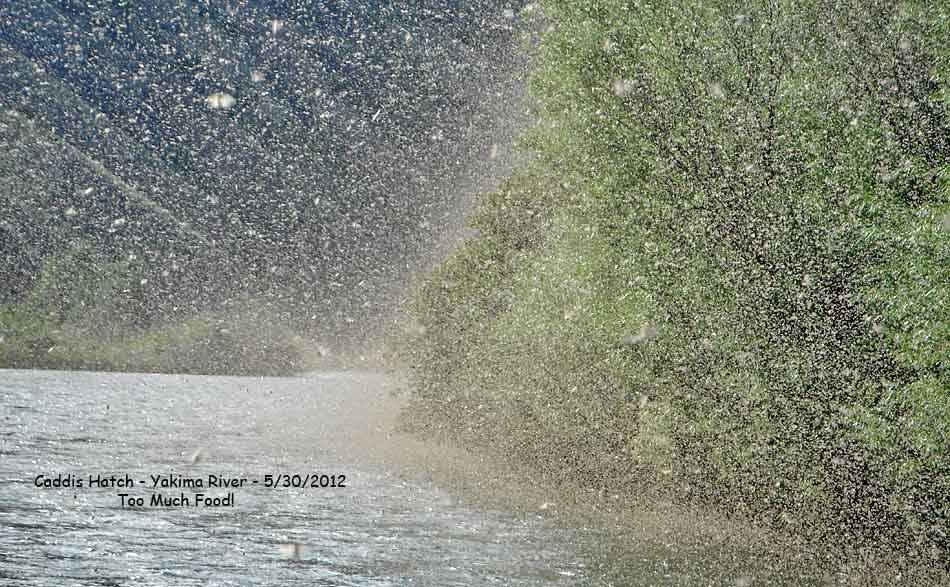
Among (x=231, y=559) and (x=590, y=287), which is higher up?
(x=590, y=287)

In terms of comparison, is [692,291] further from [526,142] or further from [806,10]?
[526,142]

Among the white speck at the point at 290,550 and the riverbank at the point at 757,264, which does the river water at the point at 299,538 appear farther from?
the riverbank at the point at 757,264

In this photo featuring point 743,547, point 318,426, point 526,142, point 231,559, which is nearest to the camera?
point 231,559

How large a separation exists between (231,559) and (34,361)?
7168 inches

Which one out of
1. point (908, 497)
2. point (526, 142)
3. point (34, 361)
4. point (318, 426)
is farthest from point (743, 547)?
point (34, 361)

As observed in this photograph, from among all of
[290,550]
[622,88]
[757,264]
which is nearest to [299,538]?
[290,550]

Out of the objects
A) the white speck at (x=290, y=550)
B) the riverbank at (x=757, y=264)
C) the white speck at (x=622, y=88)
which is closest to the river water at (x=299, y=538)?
the white speck at (x=290, y=550)

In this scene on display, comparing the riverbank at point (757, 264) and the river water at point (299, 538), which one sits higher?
the riverbank at point (757, 264)

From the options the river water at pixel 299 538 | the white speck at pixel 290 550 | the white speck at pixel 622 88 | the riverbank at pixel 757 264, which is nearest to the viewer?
the riverbank at pixel 757 264

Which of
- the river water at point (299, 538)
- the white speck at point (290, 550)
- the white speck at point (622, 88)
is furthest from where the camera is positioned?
the white speck at point (622, 88)

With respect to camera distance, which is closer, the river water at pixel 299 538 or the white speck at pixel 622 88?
the river water at pixel 299 538

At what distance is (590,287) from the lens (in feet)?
73.7

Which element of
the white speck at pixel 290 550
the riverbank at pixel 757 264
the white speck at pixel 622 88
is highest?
the white speck at pixel 622 88

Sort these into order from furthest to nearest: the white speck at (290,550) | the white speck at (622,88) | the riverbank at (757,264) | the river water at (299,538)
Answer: the white speck at (622,88) → the white speck at (290,550) → the river water at (299,538) → the riverbank at (757,264)
